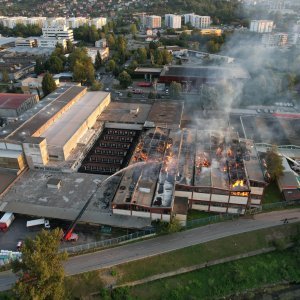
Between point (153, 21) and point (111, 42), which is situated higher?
point (153, 21)

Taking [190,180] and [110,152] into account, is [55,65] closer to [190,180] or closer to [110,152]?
[110,152]

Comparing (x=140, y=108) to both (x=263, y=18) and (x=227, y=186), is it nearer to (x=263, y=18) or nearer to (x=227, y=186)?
(x=227, y=186)

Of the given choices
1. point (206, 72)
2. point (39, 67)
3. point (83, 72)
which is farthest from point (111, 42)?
point (206, 72)

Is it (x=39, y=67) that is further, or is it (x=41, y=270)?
(x=39, y=67)

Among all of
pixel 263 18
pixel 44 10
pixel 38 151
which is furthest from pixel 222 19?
pixel 38 151

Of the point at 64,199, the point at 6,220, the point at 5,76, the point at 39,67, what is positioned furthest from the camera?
the point at 39,67

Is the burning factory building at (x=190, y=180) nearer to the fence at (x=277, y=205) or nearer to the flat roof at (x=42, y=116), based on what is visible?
the fence at (x=277, y=205)
